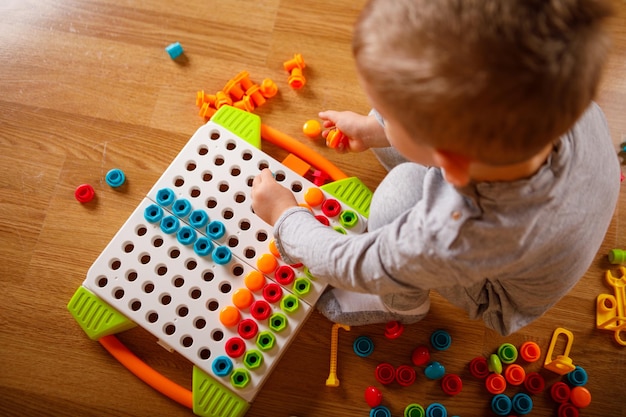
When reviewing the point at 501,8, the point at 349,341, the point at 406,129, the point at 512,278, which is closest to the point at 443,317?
the point at 349,341

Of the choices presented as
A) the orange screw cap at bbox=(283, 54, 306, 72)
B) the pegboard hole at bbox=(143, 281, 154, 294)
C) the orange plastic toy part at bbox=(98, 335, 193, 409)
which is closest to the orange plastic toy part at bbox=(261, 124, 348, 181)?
the orange screw cap at bbox=(283, 54, 306, 72)

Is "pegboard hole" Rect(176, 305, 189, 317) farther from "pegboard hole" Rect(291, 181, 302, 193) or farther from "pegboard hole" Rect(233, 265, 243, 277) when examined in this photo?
"pegboard hole" Rect(291, 181, 302, 193)

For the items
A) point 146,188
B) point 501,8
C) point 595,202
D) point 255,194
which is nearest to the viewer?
point 501,8

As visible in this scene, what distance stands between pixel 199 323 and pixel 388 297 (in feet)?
0.99

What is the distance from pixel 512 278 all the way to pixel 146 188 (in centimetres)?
64

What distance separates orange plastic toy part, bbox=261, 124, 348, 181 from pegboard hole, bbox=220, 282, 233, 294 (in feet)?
0.88

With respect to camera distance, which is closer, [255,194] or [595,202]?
[595,202]

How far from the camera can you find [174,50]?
986mm

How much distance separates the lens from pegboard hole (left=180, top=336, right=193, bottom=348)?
31.9 inches

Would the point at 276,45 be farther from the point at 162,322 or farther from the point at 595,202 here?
the point at 595,202

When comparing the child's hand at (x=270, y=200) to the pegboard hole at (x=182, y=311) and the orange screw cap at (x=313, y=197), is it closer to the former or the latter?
the orange screw cap at (x=313, y=197)

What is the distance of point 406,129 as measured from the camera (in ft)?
1.58

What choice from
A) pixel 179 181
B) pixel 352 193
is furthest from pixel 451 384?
pixel 179 181

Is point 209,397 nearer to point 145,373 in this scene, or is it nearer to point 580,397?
point 145,373
